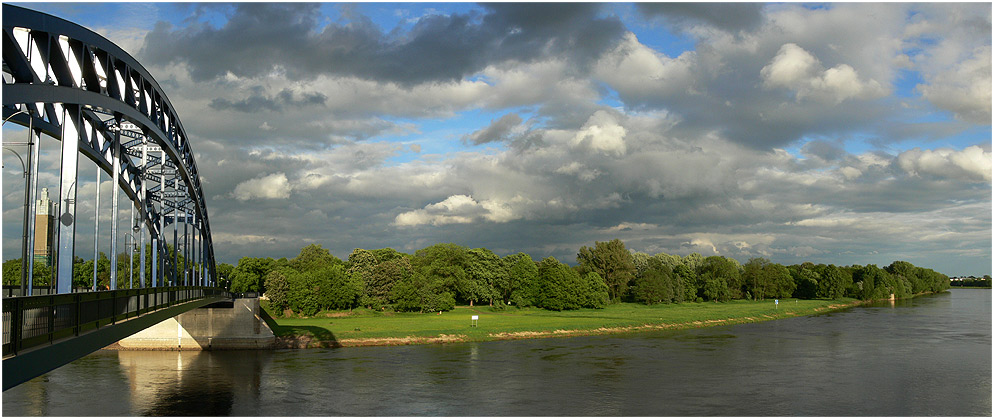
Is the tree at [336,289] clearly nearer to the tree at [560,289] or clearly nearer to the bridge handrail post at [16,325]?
the tree at [560,289]

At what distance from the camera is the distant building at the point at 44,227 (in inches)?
878

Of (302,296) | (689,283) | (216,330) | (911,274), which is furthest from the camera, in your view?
(911,274)

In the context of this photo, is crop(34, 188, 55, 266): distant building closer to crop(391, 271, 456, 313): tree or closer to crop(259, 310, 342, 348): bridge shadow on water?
crop(259, 310, 342, 348): bridge shadow on water

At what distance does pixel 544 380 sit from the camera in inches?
1560

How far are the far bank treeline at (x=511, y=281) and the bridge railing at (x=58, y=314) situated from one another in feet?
192

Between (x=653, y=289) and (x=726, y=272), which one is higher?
(x=726, y=272)

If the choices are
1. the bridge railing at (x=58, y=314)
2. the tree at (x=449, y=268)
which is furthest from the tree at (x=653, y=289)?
the bridge railing at (x=58, y=314)

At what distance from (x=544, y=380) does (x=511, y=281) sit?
226 ft

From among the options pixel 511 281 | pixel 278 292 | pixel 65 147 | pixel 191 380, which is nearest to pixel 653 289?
pixel 511 281

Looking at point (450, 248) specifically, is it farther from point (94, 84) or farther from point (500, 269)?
point (94, 84)

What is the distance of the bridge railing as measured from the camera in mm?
14070

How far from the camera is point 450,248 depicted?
366 ft

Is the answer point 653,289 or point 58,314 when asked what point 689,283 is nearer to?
point 653,289

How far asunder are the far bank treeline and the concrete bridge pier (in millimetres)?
21857
